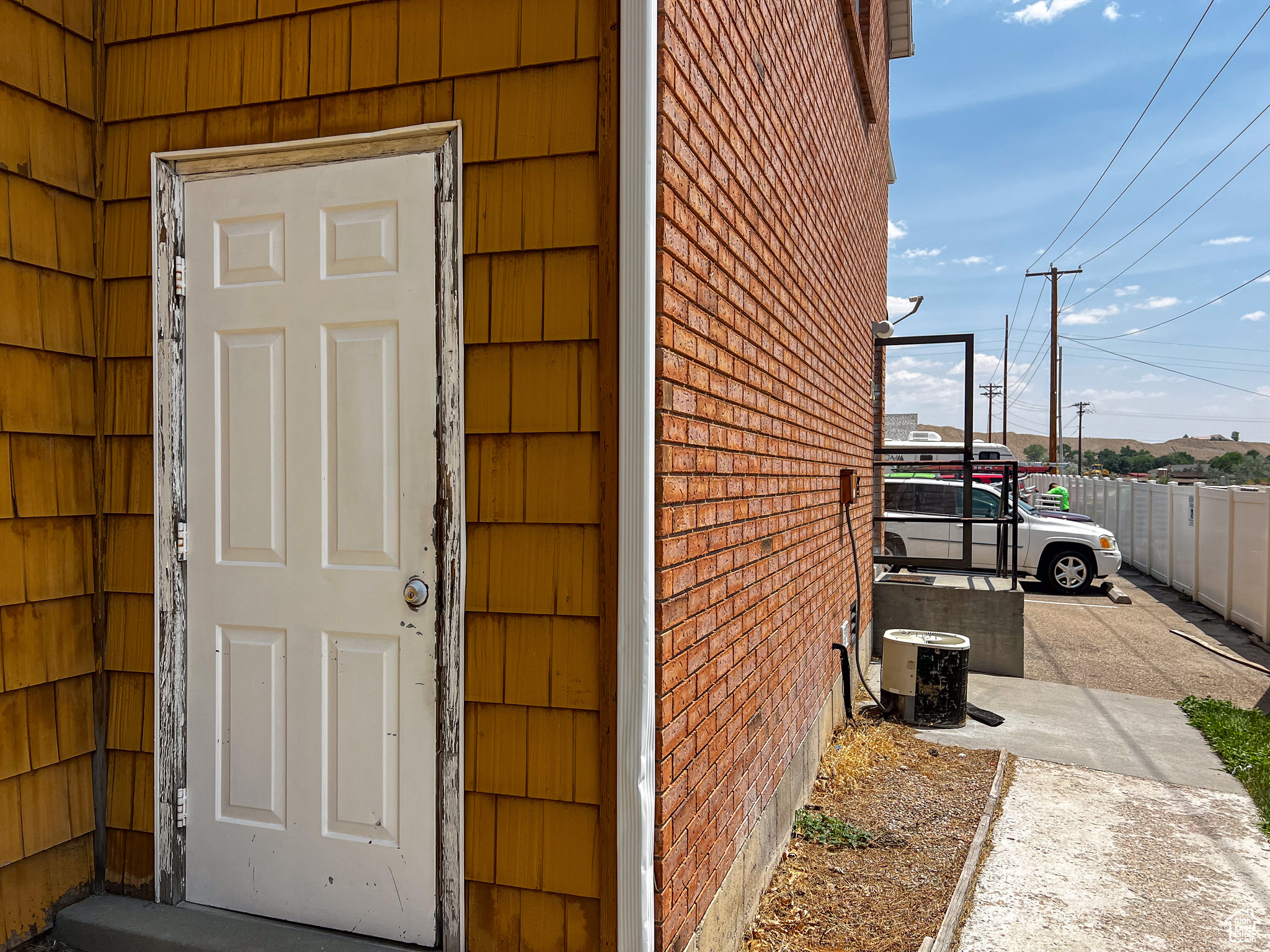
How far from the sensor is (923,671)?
607cm

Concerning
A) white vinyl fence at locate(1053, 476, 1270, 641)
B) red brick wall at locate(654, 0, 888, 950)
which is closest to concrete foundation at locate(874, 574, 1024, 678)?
red brick wall at locate(654, 0, 888, 950)

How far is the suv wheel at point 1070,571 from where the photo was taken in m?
12.7

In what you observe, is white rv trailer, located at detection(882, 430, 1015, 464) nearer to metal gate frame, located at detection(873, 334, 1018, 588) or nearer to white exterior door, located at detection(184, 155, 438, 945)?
metal gate frame, located at detection(873, 334, 1018, 588)

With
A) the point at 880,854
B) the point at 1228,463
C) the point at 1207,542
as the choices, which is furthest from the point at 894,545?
the point at 1228,463

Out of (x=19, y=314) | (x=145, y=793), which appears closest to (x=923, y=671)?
(x=145, y=793)

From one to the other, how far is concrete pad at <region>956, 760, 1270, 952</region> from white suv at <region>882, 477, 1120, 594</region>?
752 cm

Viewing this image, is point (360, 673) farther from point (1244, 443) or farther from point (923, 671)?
point (1244, 443)

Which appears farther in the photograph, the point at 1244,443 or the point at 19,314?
the point at 1244,443

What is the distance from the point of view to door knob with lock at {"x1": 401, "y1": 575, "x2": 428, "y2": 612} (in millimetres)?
2373

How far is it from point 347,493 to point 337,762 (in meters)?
0.82

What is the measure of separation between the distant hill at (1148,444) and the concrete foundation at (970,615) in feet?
351

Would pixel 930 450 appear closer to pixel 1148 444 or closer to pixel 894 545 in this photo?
pixel 894 545

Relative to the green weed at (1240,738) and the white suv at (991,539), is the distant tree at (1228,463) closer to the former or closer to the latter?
the white suv at (991,539)

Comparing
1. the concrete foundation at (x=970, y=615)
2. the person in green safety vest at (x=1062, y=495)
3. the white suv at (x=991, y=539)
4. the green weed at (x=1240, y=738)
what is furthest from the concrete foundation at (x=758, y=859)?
the person in green safety vest at (x=1062, y=495)
